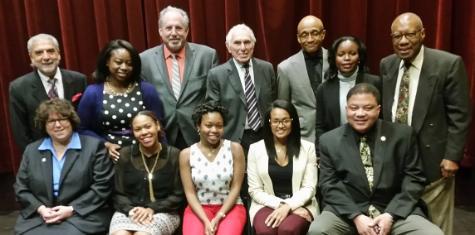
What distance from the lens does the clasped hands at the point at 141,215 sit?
2928 mm

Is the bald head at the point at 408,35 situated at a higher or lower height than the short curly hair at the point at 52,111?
higher

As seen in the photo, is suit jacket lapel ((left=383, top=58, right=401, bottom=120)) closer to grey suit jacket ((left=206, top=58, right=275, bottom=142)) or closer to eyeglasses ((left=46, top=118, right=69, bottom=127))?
grey suit jacket ((left=206, top=58, right=275, bottom=142))

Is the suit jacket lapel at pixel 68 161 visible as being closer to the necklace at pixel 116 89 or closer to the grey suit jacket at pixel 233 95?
the necklace at pixel 116 89

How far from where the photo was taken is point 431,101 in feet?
9.74

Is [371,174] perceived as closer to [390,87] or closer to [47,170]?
[390,87]

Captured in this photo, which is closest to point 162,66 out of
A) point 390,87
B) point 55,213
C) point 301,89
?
point 301,89

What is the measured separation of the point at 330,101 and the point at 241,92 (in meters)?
0.56

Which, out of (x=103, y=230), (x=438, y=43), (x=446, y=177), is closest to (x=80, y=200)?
(x=103, y=230)

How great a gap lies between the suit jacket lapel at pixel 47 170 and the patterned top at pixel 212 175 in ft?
2.61

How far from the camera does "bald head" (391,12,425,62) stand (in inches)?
116

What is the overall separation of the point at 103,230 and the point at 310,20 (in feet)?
5.93

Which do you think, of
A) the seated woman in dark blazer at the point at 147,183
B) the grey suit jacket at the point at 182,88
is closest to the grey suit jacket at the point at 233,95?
the grey suit jacket at the point at 182,88

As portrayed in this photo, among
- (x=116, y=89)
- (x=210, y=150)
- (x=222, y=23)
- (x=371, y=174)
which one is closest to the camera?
(x=371, y=174)

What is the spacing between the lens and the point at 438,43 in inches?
162
